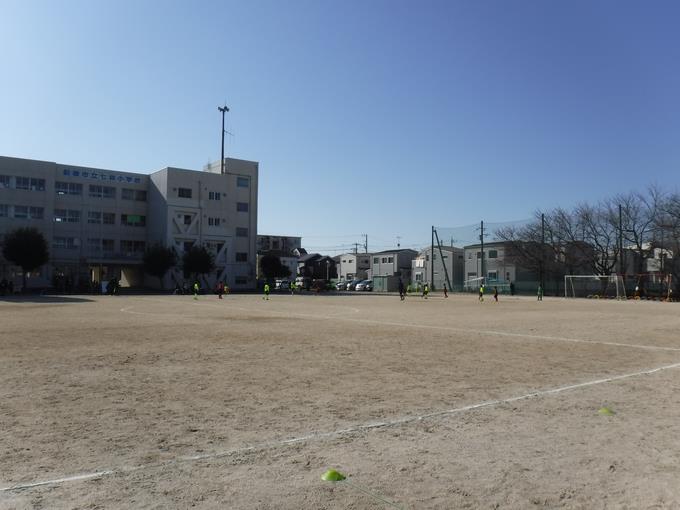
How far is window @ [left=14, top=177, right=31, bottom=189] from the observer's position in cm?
6506

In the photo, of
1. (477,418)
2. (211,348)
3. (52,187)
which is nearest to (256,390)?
(477,418)

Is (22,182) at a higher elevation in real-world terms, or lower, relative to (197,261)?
higher

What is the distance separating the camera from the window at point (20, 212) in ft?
213

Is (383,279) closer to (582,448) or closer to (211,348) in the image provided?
(211,348)

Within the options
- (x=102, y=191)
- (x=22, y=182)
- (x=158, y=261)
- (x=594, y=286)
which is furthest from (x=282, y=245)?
(x=594, y=286)

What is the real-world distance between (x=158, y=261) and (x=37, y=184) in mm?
16856

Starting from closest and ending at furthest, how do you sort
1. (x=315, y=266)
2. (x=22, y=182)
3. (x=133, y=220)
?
(x=22, y=182)
(x=133, y=220)
(x=315, y=266)

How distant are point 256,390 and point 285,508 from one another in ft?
14.2

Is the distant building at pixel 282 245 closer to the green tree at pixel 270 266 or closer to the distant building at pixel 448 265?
the green tree at pixel 270 266

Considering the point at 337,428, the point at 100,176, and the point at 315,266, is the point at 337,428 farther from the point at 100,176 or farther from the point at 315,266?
the point at 315,266

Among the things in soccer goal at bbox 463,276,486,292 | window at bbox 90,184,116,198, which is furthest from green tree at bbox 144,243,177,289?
soccer goal at bbox 463,276,486,292

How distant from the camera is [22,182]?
65.6 metres

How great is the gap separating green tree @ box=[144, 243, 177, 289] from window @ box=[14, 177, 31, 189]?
15716mm

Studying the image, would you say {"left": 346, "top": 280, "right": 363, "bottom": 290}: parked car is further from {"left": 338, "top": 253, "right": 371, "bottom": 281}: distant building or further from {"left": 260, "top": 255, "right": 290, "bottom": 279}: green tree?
{"left": 338, "top": 253, "right": 371, "bottom": 281}: distant building
